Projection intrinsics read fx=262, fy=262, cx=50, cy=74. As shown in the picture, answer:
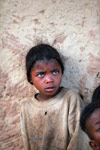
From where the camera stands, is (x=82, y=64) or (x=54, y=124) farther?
(x=82, y=64)

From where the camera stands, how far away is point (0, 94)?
245 centimetres

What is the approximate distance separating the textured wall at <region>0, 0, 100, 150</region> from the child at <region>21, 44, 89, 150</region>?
0.19m

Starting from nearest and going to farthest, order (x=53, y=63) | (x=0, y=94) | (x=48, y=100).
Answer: (x=53, y=63) → (x=48, y=100) → (x=0, y=94)

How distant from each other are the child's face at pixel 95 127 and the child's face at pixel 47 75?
0.42 meters

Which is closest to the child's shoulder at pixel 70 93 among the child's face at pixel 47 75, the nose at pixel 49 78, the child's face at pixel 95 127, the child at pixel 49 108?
the child at pixel 49 108

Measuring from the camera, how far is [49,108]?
7.41ft

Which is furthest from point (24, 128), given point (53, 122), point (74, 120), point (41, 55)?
point (41, 55)

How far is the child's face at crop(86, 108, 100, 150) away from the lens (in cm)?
181

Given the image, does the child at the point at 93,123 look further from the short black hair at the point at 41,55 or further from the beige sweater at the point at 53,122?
the short black hair at the point at 41,55

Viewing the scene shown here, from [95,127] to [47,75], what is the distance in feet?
1.91

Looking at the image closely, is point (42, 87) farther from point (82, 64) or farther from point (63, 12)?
point (63, 12)

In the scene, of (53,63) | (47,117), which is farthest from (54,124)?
(53,63)

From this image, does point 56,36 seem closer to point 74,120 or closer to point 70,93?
point 70,93

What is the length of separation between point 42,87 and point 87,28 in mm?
707
